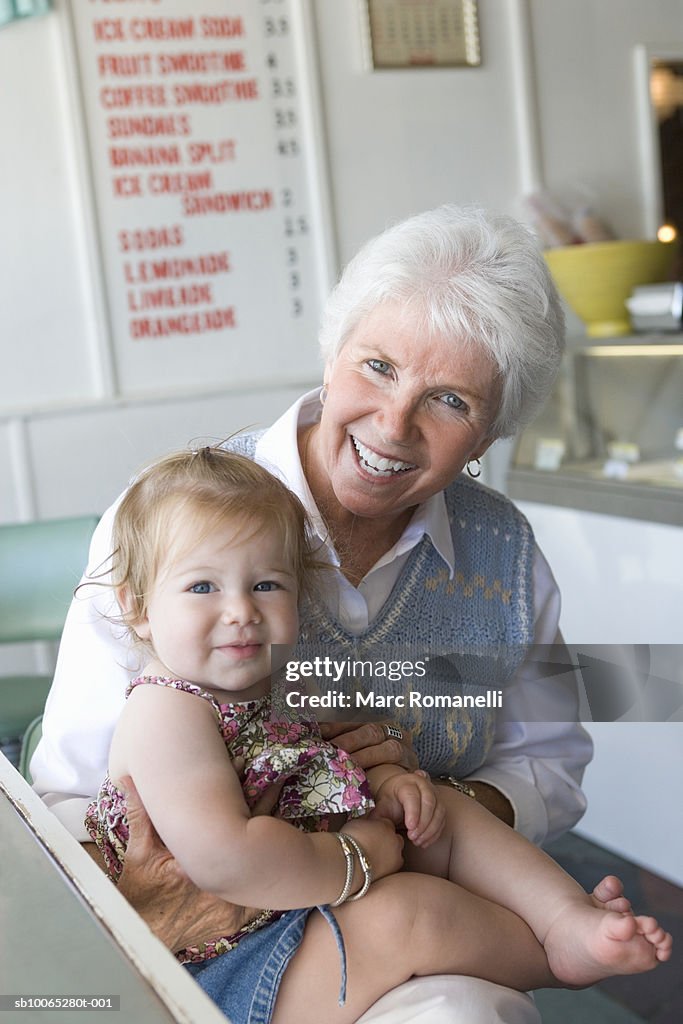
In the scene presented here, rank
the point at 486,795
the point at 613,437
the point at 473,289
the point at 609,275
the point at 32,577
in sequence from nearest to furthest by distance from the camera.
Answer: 1. the point at 473,289
2. the point at 486,795
3. the point at 32,577
4. the point at 613,437
5. the point at 609,275

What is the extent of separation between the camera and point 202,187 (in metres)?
3.49

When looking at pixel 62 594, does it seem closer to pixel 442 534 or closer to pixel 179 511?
pixel 442 534

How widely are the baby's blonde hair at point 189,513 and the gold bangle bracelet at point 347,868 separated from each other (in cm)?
25


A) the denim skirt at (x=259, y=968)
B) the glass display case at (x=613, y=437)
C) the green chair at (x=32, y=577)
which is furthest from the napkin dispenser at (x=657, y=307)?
the denim skirt at (x=259, y=968)

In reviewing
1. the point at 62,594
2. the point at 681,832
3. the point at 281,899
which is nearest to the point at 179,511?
the point at 281,899

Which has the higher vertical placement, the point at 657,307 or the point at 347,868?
the point at 657,307

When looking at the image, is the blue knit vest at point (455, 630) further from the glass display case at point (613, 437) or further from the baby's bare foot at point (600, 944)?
the glass display case at point (613, 437)

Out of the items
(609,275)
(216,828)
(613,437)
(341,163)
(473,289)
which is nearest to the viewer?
(216,828)

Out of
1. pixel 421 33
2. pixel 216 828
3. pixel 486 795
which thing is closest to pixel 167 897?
pixel 216 828

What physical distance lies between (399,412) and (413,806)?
16.8 inches

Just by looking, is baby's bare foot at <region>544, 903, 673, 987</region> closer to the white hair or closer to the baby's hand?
the baby's hand

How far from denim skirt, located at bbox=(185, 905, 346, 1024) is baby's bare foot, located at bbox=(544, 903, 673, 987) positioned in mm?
203

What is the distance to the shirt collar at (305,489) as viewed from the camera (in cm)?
135

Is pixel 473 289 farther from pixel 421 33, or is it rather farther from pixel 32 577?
pixel 421 33
